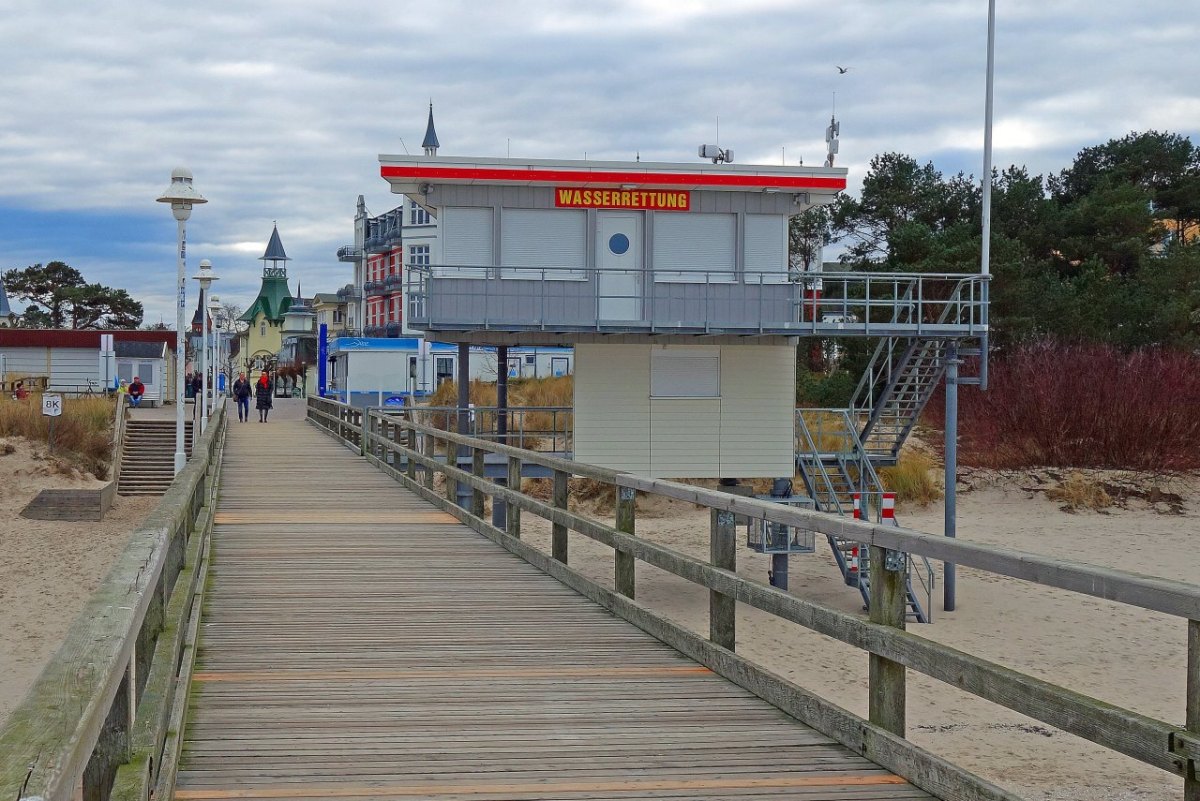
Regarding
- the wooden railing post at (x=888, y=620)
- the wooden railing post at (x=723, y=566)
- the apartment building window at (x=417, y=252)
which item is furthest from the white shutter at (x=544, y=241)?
the apartment building window at (x=417, y=252)

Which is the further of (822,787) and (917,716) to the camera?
(917,716)

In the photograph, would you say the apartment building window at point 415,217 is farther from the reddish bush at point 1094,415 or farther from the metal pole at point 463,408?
the metal pole at point 463,408

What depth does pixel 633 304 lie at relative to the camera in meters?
23.3

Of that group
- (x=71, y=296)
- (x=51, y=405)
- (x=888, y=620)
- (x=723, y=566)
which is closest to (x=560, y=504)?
(x=723, y=566)

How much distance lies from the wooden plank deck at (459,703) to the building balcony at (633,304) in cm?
1158

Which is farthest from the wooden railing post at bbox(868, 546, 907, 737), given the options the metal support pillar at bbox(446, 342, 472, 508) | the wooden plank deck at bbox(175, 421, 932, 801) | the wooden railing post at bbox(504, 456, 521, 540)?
the metal support pillar at bbox(446, 342, 472, 508)

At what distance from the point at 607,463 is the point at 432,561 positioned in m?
11.9

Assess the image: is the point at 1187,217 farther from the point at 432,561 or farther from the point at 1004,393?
the point at 432,561

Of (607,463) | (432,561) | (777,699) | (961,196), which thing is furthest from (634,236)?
(961,196)

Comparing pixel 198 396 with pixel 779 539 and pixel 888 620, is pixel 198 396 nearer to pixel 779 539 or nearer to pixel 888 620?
pixel 779 539

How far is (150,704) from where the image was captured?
4.50 metres

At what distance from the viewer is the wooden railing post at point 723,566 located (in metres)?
7.10

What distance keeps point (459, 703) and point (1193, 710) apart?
12.2 ft

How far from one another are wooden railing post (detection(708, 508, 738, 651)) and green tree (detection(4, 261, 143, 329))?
97738 mm
